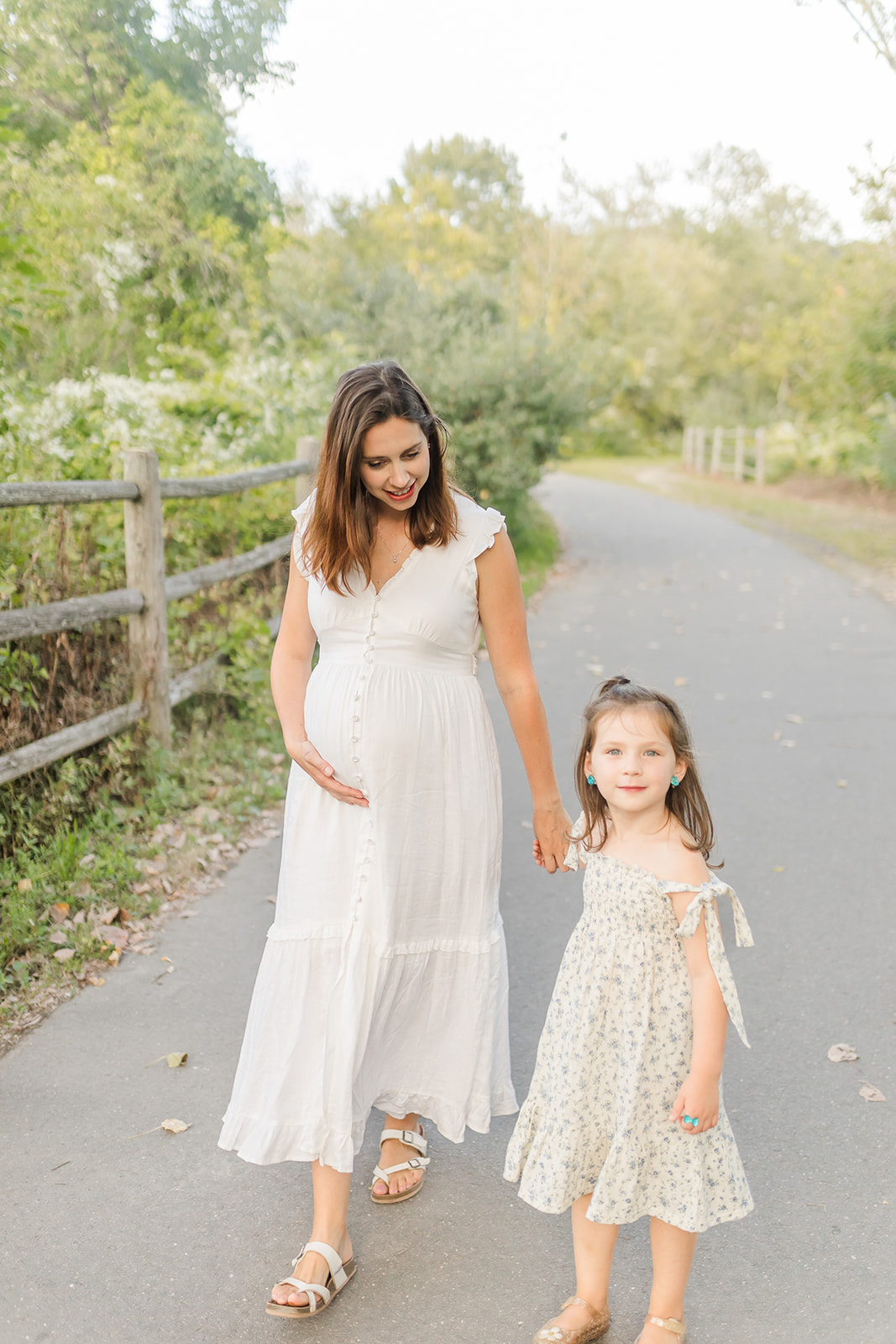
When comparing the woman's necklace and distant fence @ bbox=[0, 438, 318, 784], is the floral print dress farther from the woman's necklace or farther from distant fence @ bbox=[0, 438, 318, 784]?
distant fence @ bbox=[0, 438, 318, 784]

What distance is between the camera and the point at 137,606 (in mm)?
5754

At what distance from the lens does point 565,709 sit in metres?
8.19

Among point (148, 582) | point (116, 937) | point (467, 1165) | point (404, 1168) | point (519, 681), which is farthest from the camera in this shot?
point (148, 582)

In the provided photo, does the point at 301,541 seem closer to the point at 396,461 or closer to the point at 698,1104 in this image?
the point at 396,461

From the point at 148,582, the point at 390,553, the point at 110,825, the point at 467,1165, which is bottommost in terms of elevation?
the point at 467,1165

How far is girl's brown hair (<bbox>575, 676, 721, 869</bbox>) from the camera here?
7.59 feet

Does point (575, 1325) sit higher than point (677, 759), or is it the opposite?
point (677, 759)

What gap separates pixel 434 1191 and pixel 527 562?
1208 centimetres

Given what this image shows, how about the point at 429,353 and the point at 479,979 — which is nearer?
the point at 479,979

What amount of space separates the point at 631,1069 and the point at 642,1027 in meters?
0.09

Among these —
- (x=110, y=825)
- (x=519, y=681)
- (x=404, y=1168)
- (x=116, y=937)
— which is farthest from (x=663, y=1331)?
(x=110, y=825)

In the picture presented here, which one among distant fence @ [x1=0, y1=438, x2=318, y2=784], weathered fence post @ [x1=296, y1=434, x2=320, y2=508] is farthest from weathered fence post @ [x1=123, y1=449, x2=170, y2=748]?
weathered fence post @ [x1=296, y1=434, x2=320, y2=508]

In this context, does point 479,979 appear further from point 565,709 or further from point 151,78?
point 151,78

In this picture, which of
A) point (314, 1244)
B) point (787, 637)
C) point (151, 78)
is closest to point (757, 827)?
point (314, 1244)
